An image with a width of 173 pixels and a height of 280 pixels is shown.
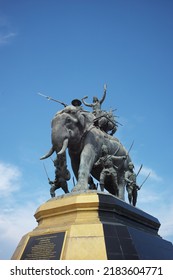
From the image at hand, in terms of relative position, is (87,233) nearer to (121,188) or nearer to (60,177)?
(60,177)

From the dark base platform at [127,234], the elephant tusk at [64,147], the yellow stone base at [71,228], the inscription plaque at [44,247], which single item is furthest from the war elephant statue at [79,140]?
the inscription plaque at [44,247]

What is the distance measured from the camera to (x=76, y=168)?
12430mm

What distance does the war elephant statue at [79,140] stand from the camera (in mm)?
10998

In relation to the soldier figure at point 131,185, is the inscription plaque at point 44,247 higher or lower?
lower

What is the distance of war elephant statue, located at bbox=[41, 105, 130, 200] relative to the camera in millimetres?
10998

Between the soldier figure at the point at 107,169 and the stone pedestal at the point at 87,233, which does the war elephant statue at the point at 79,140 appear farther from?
the stone pedestal at the point at 87,233

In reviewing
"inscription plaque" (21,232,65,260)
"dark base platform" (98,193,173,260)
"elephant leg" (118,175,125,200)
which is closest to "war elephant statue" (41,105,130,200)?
"elephant leg" (118,175,125,200)

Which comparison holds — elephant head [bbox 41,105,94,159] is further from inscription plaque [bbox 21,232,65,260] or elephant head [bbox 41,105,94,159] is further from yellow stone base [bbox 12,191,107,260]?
inscription plaque [bbox 21,232,65,260]

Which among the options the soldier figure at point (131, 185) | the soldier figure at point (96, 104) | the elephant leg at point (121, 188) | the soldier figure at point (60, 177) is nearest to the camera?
the soldier figure at point (60, 177)

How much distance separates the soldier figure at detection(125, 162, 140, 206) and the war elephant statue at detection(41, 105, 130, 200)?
1.24m

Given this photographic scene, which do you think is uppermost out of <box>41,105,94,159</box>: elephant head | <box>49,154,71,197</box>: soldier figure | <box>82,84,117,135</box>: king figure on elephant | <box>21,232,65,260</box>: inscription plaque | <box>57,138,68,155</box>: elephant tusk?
<box>82,84,117,135</box>: king figure on elephant

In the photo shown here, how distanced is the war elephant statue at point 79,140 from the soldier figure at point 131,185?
124cm

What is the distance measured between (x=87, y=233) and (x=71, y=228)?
433 millimetres
